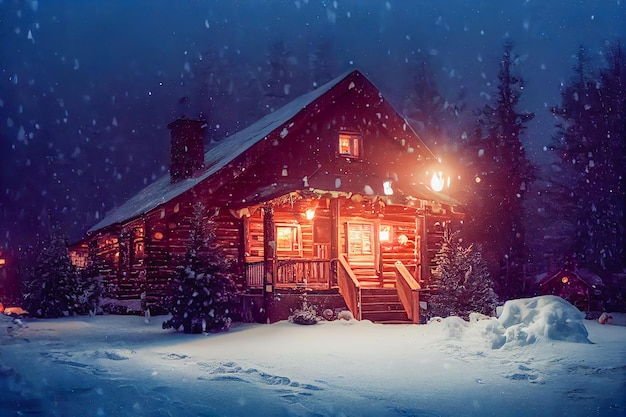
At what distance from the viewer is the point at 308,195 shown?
61.5 feet

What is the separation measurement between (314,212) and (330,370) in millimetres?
12106

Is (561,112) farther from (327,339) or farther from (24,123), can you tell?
(24,123)

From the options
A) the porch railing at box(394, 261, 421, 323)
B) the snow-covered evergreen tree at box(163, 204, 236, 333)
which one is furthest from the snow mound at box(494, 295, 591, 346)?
the snow-covered evergreen tree at box(163, 204, 236, 333)

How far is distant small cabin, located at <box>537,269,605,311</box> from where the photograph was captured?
83.6 ft

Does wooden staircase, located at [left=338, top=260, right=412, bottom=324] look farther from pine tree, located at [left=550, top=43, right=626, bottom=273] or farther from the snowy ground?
pine tree, located at [left=550, top=43, right=626, bottom=273]

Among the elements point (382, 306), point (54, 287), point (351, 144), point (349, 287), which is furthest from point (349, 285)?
point (54, 287)

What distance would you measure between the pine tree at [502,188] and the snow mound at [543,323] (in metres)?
23.1

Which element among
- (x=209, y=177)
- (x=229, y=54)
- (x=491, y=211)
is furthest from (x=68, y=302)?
(x=229, y=54)

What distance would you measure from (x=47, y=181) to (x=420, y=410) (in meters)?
61.5

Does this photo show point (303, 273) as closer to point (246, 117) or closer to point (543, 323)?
point (543, 323)

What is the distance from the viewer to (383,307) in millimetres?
19000

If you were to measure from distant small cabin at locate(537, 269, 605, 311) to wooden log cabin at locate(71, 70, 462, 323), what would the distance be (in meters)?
5.72

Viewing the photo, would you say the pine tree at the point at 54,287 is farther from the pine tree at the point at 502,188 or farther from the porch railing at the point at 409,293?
the pine tree at the point at 502,188

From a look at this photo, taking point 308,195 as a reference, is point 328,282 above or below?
below
